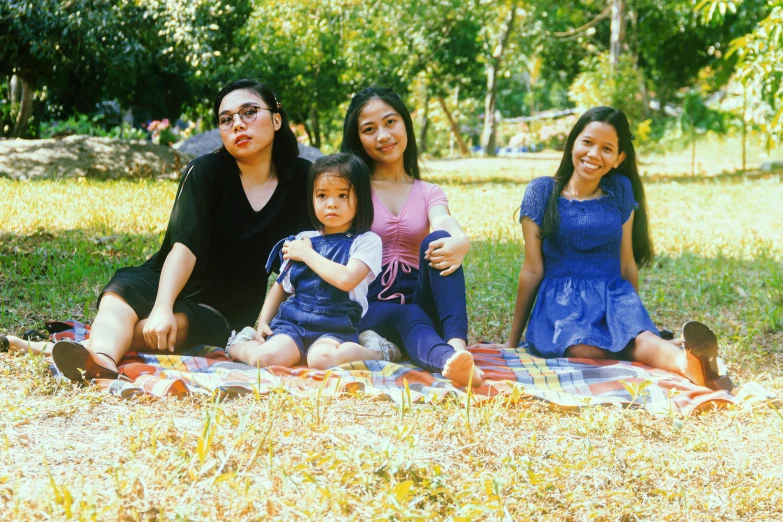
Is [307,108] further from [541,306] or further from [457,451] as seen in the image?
[457,451]

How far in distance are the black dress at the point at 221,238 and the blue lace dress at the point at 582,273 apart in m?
1.18

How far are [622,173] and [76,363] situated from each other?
2675 mm

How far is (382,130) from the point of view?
12.0 feet

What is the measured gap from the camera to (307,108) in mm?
15297

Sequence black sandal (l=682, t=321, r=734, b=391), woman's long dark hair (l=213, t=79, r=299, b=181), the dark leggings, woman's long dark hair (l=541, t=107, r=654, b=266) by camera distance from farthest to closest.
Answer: woman's long dark hair (l=541, t=107, r=654, b=266) → woman's long dark hair (l=213, t=79, r=299, b=181) → the dark leggings → black sandal (l=682, t=321, r=734, b=391)

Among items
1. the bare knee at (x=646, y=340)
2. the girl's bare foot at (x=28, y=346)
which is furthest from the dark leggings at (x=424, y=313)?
the girl's bare foot at (x=28, y=346)

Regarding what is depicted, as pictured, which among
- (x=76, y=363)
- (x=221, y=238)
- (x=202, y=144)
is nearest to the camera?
(x=76, y=363)

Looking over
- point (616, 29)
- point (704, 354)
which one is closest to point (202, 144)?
point (616, 29)

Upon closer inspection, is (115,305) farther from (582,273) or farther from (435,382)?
(582,273)

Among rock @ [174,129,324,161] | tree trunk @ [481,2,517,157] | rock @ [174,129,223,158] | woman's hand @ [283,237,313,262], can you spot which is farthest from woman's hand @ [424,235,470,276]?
tree trunk @ [481,2,517,157]

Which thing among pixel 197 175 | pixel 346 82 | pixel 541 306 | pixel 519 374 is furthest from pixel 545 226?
pixel 346 82

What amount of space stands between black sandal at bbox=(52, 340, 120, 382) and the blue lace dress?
1939 mm

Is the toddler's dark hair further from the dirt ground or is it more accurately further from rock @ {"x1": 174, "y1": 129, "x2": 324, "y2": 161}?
rock @ {"x1": 174, "y1": 129, "x2": 324, "y2": 161}

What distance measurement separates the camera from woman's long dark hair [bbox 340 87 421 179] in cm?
370
